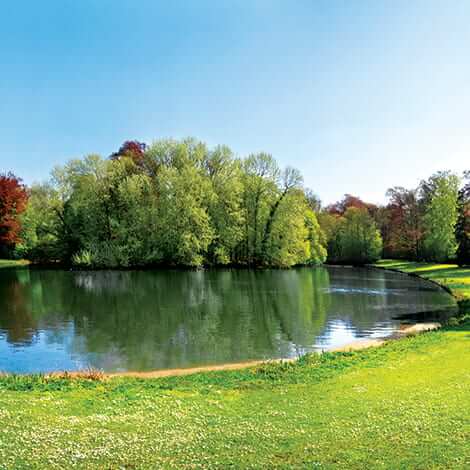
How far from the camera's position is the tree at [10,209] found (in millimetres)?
70000

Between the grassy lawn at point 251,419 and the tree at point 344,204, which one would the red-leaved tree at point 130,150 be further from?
the grassy lawn at point 251,419

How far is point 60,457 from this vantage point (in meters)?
7.19

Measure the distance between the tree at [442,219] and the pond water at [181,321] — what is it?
2876 cm

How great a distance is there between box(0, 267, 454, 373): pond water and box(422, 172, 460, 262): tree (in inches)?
1132

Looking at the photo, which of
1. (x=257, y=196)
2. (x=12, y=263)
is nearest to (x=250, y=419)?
(x=257, y=196)

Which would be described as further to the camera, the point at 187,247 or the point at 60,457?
the point at 187,247

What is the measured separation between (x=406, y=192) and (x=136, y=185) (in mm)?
54697

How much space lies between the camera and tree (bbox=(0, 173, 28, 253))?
230 feet

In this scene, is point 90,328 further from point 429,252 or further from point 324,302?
point 429,252

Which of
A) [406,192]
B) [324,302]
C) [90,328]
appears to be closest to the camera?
[90,328]

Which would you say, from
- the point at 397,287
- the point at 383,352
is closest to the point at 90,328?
the point at 383,352

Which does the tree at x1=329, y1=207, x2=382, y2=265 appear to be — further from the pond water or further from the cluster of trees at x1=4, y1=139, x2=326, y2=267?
the pond water

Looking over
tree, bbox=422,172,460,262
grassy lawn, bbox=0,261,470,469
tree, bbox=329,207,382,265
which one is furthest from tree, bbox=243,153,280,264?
grassy lawn, bbox=0,261,470,469

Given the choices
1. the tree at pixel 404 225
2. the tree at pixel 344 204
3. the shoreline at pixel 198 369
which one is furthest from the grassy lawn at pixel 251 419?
the tree at pixel 344 204
